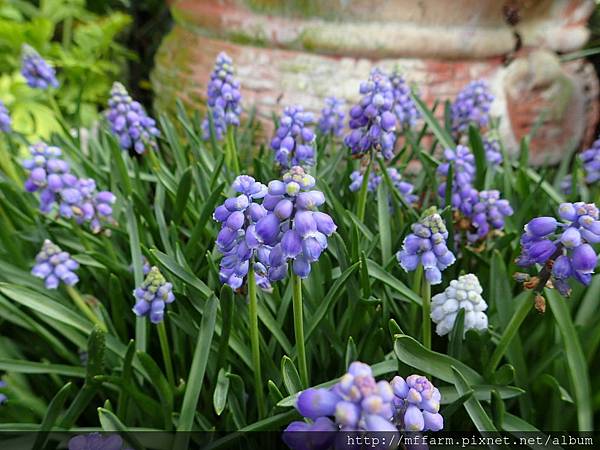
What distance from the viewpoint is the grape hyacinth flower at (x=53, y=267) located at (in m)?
2.10

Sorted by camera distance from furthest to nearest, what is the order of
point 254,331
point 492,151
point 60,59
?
point 60,59 → point 492,151 → point 254,331

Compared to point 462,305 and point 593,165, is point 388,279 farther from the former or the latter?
point 593,165

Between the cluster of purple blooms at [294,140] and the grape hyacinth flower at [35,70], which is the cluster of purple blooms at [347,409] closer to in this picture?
the cluster of purple blooms at [294,140]

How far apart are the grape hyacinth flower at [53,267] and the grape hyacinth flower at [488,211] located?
5.28 feet

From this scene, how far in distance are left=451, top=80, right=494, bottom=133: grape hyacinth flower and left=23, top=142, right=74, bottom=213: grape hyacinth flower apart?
204 cm

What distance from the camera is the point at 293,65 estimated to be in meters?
3.91

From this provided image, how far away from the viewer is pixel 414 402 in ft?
3.78

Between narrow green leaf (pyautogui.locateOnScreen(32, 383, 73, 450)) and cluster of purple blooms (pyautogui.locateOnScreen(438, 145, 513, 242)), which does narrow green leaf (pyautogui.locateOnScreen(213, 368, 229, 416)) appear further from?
cluster of purple blooms (pyautogui.locateOnScreen(438, 145, 513, 242))

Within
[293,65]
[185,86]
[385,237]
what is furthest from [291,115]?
[185,86]

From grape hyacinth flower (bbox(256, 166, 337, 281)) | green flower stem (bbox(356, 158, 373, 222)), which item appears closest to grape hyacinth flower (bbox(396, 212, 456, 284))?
grape hyacinth flower (bbox(256, 166, 337, 281))

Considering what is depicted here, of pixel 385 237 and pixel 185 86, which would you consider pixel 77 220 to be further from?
pixel 185 86

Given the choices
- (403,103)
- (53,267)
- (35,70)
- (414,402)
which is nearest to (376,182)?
(403,103)

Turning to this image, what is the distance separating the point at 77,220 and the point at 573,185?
223 centimetres

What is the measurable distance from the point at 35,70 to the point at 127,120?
2.38 feet
